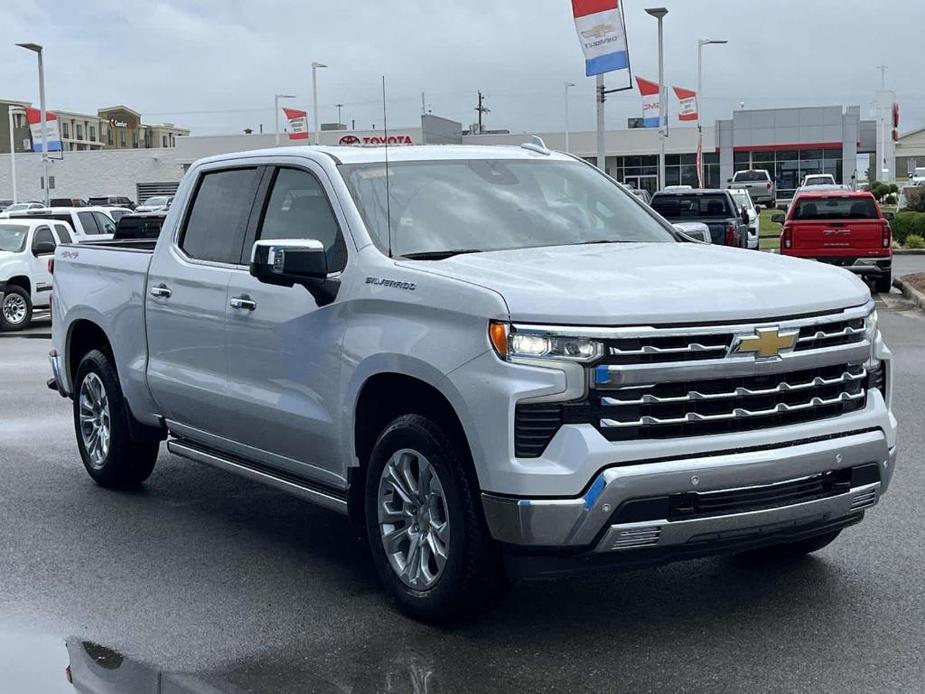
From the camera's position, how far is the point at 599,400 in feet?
16.0

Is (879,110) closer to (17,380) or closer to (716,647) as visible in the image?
(17,380)

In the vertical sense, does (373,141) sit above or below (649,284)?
above

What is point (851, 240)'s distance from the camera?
2228 cm

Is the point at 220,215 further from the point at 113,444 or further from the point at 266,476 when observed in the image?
the point at 113,444

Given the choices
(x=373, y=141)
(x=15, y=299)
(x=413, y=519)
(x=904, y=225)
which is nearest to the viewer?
(x=413, y=519)

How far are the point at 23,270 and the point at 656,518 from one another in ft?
61.6

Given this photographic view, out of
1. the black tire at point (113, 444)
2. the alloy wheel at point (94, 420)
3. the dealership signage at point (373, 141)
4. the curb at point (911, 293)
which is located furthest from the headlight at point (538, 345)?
the curb at point (911, 293)

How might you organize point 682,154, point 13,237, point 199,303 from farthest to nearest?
1. point 682,154
2. point 13,237
3. point 199,303

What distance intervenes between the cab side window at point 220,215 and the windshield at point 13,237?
51.2 ft

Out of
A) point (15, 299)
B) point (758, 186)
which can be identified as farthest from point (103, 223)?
point (758, 186)

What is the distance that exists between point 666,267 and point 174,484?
441 centimetres

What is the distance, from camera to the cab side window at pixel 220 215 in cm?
706

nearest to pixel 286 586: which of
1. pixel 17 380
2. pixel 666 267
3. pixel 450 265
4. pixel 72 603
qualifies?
pixel 72 603

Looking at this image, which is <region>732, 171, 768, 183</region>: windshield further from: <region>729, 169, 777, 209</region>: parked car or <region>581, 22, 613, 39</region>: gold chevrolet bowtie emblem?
<region>581, 22, 613, 39</region>: gold chevrolet bowtie emblem
